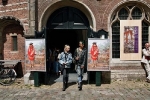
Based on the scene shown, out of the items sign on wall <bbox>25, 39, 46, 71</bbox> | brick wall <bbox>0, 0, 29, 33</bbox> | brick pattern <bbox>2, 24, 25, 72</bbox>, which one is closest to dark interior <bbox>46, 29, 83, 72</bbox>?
brick pattern <bbox>2, 24, 25, 72</bbox>

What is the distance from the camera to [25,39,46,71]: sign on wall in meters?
9.08

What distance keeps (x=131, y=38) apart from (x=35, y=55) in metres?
4.47

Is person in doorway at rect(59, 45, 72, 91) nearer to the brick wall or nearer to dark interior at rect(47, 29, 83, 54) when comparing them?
the brick wall

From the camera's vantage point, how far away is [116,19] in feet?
34.4

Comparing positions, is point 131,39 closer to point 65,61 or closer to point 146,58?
point 146,58

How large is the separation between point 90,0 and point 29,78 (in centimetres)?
435

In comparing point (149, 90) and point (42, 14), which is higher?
point (42, 14)

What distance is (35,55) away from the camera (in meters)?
9.16

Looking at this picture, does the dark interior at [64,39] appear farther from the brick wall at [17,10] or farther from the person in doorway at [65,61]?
the person in doorway at [65,61]

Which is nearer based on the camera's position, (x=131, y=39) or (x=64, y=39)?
(x=131, y=39)

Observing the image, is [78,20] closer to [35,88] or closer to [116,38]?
[116,38]

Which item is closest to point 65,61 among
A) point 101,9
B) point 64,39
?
point 101,9

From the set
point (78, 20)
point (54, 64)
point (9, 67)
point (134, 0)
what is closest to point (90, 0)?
point (78, 20)

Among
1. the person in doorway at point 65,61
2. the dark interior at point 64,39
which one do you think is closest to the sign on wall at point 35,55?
the person in doorway at point 65,61
